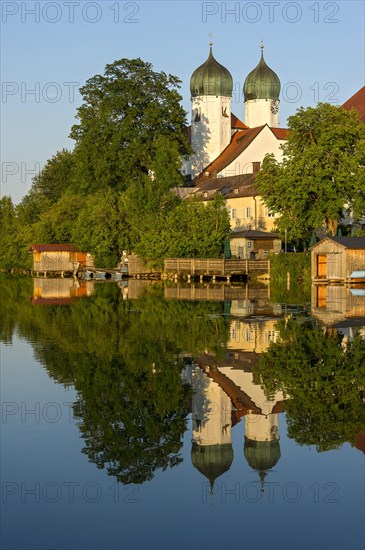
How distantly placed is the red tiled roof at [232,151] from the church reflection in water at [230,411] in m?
63.8

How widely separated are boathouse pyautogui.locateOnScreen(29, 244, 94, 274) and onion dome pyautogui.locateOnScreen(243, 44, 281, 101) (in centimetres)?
2734

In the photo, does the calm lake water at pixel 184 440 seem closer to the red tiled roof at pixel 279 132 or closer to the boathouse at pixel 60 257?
the boathouse at pixel 60 257

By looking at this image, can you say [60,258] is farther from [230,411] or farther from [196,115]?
[230,411]

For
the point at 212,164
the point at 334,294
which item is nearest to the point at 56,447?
the point at 334,294

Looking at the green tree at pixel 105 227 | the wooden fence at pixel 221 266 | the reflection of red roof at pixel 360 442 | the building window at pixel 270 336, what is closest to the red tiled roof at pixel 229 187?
the green tree at pixel 105 227

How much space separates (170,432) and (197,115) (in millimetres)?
82290

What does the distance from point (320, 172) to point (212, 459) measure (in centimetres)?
4295

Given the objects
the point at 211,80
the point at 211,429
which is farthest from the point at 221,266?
the point at 211,429

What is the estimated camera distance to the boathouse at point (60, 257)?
270 feet

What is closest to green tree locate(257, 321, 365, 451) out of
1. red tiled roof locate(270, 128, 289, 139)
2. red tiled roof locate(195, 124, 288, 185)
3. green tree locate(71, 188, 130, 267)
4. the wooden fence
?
the wooden fence

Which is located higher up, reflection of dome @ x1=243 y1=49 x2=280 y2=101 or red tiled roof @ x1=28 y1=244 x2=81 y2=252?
reflection of dome @ x1=243 y1=49 x2=280 y2=101

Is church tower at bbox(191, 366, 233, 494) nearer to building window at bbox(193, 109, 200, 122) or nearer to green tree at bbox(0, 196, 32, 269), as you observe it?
building window at bbox(193, 109, 200, 122)

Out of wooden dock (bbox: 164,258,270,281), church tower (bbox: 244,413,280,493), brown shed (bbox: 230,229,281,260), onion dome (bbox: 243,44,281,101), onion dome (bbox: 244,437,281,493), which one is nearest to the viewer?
onion dome (bbox: 244,437,281,493)

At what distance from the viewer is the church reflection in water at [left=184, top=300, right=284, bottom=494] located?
10969mm
